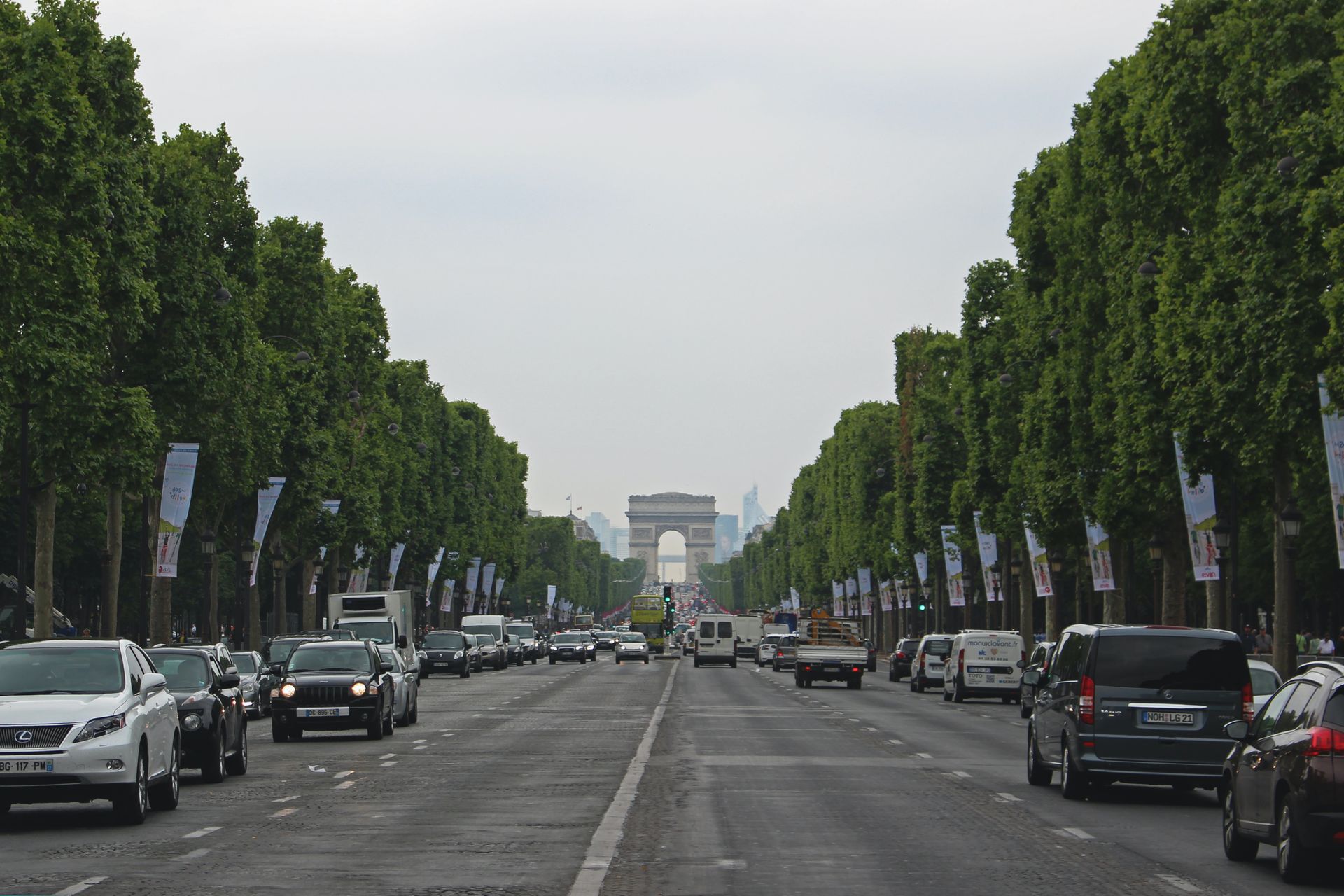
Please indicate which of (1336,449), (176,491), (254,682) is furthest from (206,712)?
(176,491)

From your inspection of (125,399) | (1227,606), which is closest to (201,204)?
(125,399)

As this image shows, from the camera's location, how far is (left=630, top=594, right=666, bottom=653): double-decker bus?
130500 mm

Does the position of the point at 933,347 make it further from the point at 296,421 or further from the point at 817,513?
the point at 817,513

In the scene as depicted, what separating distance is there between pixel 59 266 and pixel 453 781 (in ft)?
62.2

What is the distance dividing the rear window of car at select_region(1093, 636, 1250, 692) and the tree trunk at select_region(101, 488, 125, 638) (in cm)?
3333

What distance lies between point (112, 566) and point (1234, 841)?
3843 cm

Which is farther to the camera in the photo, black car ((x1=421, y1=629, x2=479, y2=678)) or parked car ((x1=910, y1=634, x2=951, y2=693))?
black car ((x1=421, y1=629, x2=479, y2=678))

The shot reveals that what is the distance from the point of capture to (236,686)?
24359mm

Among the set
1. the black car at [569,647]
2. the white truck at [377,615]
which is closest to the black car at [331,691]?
the white truck at [377,615]

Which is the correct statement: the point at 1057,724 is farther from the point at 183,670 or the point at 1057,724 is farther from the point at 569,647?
the point at 569,647

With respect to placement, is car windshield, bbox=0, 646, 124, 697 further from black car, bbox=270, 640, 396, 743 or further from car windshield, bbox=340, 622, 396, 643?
car windshield, bbox=340, 622, 396, 643

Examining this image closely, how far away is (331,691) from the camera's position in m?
32.1

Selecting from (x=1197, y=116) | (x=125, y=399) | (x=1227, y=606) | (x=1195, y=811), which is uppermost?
(x=1197, y=116)

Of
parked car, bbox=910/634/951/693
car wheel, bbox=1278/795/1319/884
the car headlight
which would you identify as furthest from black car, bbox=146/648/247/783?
parked car, bbox=910/634/951/693
